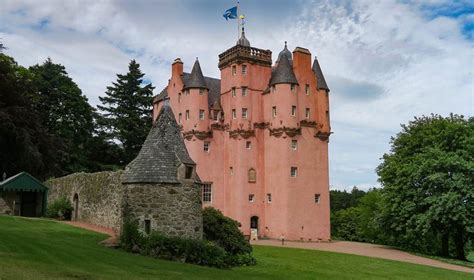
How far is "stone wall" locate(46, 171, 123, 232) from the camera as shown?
2664 cm

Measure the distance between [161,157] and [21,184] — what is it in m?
15.4

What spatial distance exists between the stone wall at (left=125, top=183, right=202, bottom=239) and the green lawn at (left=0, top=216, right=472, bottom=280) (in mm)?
2104

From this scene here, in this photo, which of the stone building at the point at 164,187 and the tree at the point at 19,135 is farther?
the tree at the point at 19,135

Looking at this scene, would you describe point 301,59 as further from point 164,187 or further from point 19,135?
point 164,187

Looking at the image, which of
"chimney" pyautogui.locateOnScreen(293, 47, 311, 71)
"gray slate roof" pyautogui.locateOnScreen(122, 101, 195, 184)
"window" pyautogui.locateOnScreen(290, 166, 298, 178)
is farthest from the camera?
"chimney" pyautogui.locateOnScreen(293, 47, 311, 71)

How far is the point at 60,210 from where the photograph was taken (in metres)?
32.7

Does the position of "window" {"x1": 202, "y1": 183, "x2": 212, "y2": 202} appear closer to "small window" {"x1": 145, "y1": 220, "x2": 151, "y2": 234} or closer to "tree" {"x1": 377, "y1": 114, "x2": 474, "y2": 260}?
"tree" {"x1": 377, "y1": 114, "x2": 474, "y2": 260}

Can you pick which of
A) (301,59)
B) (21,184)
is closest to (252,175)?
(301,59)

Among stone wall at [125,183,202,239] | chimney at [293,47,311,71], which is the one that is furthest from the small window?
chimney at [293,47,311,71]

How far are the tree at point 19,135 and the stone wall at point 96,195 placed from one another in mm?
3815

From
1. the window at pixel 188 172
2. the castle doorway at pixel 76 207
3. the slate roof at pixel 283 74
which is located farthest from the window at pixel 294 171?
the window at pixel 188 172

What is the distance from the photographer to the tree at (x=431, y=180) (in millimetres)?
32000

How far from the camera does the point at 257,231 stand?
4122cm

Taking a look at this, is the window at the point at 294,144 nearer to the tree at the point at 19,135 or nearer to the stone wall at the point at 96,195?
the stone wall at the point at 96,195
